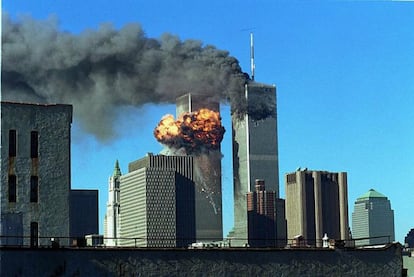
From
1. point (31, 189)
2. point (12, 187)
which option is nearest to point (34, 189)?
point (31, 189)

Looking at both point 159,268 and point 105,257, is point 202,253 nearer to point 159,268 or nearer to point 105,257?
point 159,268

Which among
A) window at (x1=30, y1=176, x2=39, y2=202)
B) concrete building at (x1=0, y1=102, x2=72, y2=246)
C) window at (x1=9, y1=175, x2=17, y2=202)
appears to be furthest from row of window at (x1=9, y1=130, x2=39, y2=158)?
window at (x1=30, y1=176, x2=39, y2=202)

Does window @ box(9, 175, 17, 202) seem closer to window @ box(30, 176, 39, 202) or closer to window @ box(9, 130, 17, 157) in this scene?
window @ box(30, 176, 39, 202)

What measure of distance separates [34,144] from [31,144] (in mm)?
159

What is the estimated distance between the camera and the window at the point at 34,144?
1825 inches

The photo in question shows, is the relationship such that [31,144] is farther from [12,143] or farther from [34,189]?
[34,189]


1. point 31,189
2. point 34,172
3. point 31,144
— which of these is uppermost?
point 31,144

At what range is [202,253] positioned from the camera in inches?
1352

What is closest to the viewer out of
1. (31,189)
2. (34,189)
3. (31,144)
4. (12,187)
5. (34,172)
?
(12,187)

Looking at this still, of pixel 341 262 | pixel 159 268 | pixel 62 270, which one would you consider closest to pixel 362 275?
pixel 341 262

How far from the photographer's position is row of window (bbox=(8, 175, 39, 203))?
4544 cm

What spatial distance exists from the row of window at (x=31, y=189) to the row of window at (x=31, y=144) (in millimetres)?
1243

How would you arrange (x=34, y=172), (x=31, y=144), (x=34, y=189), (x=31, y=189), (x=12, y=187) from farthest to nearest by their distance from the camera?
(x=31, y=144) < (x=34, y=172) < (x=34, y=189) < (x=31, y=189) < (x=12, y=187)

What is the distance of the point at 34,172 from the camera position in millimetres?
46125
